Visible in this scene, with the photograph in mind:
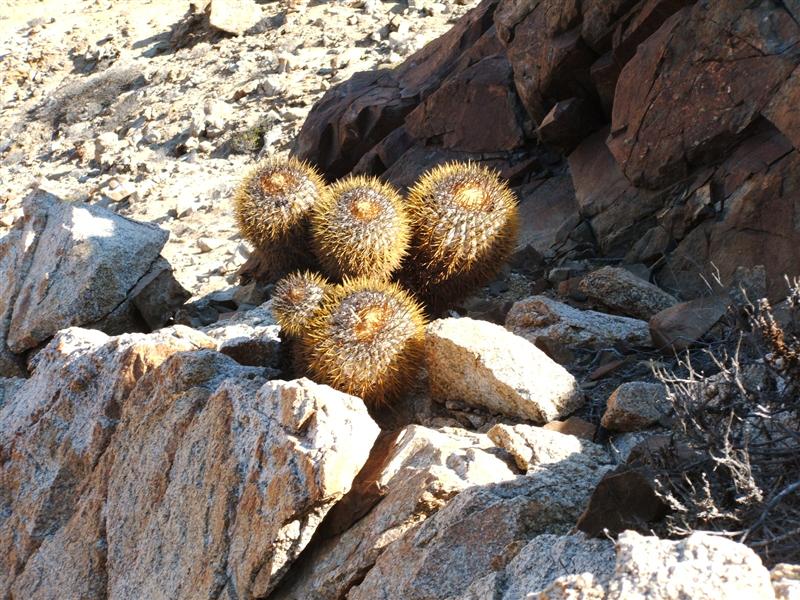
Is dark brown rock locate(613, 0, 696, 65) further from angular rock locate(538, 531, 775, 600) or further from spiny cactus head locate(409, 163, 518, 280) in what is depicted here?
angular rock locate(538, 531, 775, 600)

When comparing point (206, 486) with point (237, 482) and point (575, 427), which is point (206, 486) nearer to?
point (237, 482)

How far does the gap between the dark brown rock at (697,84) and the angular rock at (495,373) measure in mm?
2052

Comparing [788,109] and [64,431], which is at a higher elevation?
[788,109]

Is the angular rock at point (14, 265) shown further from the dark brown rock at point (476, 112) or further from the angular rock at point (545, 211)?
the angular rock at point (545, 211)

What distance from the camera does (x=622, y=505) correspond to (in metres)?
2.90

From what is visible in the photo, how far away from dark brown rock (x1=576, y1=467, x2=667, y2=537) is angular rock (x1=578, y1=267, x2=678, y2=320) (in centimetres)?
277

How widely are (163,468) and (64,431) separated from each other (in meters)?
0.89

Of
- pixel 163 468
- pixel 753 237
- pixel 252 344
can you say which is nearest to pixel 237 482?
pixel 163 468

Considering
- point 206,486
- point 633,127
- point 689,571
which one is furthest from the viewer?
point 633,127

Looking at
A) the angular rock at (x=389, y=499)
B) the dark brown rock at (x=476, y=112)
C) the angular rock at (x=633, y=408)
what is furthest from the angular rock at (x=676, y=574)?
the dark brown rock at (x=476, y=112)

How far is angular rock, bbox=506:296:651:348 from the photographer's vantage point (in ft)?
17.0

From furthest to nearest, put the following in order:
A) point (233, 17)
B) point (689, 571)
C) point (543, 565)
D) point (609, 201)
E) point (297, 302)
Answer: point (233, 17) → point (609, 201) → point (297, 302) → point (543, 565) → point (689, 571)

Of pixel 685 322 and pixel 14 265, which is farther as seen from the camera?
pixel 14 265

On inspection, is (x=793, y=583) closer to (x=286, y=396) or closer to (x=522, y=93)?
(x=286, y=396)
